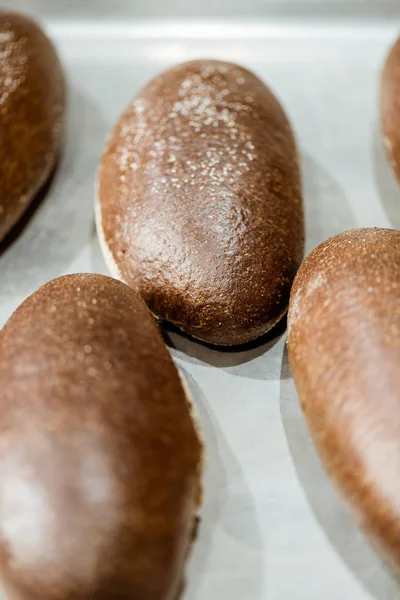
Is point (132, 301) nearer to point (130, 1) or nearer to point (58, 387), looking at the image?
point (58, 387)

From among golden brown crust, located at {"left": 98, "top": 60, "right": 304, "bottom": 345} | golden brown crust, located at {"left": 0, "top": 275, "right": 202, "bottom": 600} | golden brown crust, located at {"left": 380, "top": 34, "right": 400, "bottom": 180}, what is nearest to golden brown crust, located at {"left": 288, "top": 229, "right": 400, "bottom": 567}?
golden brown crust, located at {"left": 98, "top": 60, "right": 304, "bottom": 345}

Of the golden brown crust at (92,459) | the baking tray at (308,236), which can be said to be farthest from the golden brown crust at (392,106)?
the golden brown crust at (92,459)

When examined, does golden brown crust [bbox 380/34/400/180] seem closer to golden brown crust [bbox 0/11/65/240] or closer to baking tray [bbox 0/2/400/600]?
baking tray [bbox 0/2/400/600]

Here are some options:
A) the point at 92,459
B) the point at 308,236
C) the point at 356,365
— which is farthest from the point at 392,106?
the point at 92,459

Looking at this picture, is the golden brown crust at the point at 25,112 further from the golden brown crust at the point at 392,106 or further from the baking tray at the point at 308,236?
the golden brown crust at the point at 392,106

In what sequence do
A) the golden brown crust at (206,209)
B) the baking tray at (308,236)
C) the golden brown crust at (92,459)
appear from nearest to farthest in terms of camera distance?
the golden brown crust at (92,459) < the baking tray at (308,236) < the golden brown crust at (206,209)
